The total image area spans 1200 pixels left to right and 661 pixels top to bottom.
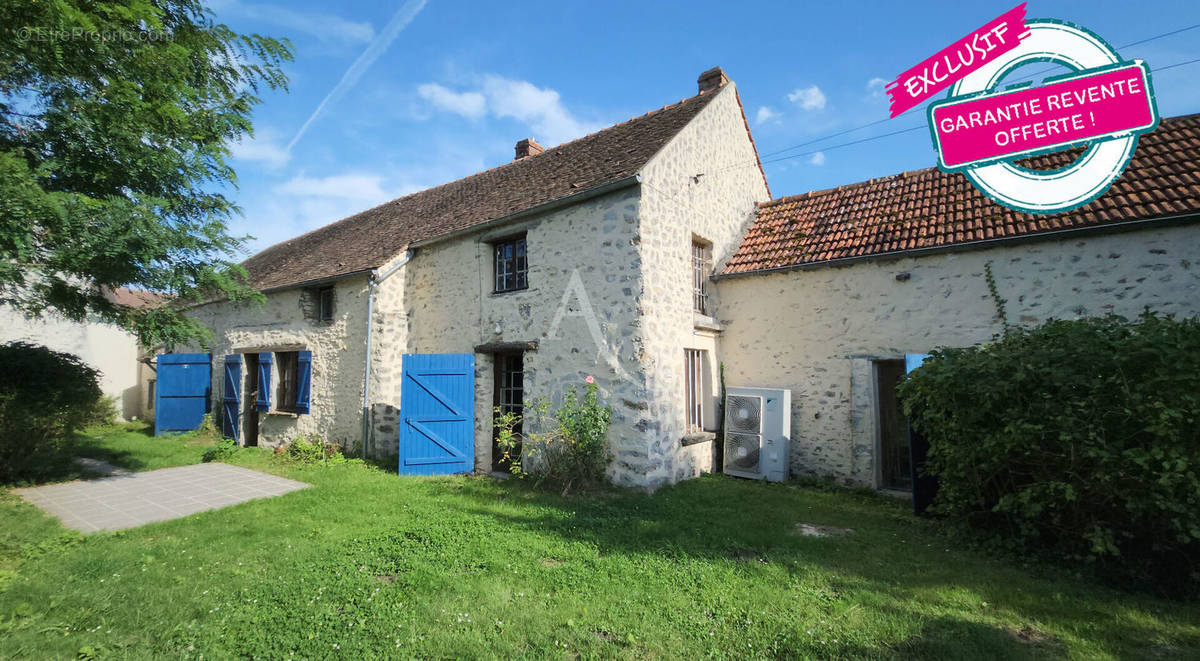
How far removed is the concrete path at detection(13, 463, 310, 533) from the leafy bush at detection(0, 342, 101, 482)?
0.60 meters

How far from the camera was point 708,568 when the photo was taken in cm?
425

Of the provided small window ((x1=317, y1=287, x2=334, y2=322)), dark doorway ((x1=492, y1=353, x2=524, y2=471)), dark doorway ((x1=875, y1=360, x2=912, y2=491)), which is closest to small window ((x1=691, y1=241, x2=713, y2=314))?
dark doorway ((x1=875, y1=360, x2=912, y2=491))

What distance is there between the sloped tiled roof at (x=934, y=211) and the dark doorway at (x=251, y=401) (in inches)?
439

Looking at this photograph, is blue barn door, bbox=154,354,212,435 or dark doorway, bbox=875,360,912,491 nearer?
dark doorway, bbox=875,360,912,491

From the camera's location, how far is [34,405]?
286 inches

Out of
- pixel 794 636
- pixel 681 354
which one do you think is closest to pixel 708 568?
pixel 794 636

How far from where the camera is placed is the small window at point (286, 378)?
1123cm

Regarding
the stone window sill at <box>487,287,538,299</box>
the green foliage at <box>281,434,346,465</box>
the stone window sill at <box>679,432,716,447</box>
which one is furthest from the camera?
the green foliage at <box>281,434,346,465</box>

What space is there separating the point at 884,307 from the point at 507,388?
614 centimetres

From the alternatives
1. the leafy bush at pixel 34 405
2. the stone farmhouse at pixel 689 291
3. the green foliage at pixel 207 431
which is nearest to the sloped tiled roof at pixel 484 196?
the stone farmhouse at pixel 689 291

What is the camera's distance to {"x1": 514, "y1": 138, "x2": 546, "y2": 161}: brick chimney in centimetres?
1262

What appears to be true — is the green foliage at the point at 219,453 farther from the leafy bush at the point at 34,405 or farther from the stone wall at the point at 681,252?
the stone wall at the point at 681,252

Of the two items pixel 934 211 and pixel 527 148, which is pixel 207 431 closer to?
pixel 527 148

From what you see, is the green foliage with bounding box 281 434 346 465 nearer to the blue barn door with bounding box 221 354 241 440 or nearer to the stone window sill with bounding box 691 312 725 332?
the blue barn door with bounding box 221 354 241 440
